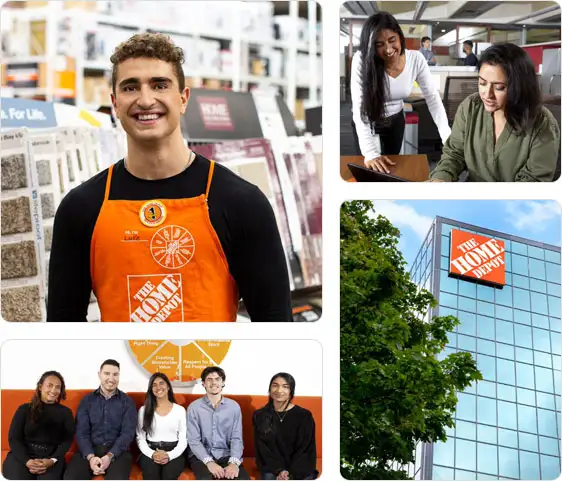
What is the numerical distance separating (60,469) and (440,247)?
1.26m

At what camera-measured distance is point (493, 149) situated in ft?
8.45

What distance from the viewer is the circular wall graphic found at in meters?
2.59

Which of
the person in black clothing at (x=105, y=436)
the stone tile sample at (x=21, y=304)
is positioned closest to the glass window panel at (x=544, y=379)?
the person in black clothing at (x=105, y=436)

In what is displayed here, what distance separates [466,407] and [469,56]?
99 cm

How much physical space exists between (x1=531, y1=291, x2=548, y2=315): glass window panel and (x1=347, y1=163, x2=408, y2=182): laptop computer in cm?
50

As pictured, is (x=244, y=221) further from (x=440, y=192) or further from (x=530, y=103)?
(x=530, y=103)

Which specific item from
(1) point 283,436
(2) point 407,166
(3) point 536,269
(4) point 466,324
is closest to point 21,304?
(1) point 283,436

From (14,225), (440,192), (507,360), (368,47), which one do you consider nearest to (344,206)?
(440,192)

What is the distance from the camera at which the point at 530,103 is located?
2.54 metres

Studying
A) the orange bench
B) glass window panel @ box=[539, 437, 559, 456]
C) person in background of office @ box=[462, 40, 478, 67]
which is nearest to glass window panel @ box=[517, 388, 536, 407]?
glass window panel @ box=[539, 437, 559, 456]

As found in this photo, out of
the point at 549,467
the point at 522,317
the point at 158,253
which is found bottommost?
the point at 549,467

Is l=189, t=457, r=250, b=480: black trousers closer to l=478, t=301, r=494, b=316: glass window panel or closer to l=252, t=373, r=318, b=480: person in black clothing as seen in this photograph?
l=252, t=373, r=318, b=480: person in black clothing

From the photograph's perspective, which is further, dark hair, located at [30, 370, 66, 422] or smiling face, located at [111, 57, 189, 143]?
dark hair, located at [30, 370, 66, 422]

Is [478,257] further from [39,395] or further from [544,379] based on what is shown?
[39,395]
